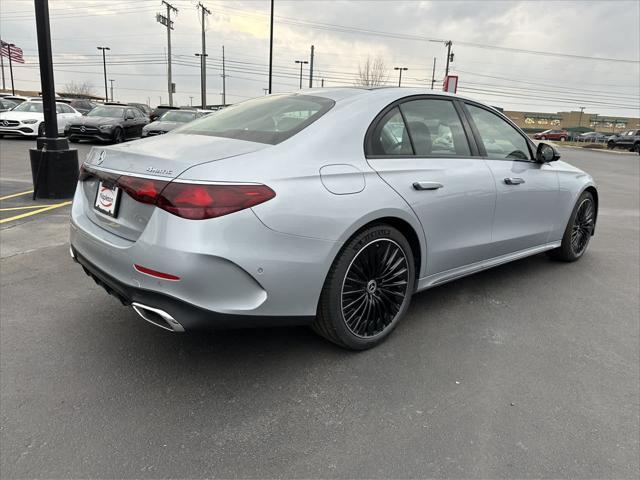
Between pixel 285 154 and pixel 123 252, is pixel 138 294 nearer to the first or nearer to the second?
pixel 123 252

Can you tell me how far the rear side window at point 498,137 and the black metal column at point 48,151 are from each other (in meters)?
5.86

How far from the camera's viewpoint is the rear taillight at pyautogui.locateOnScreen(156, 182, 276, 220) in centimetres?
221

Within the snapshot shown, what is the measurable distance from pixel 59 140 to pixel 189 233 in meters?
5.99

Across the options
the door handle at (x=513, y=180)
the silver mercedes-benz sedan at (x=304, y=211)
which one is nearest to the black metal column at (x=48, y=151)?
the silver mercedes-benz sedan at (x=304, y=211)

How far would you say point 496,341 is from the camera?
327 centimetres

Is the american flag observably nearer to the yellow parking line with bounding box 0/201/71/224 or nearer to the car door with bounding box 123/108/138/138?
the car door with bounding box 123/108/138/138

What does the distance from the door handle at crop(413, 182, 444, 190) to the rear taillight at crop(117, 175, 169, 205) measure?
152 cm

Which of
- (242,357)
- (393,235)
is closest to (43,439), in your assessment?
(242,357)

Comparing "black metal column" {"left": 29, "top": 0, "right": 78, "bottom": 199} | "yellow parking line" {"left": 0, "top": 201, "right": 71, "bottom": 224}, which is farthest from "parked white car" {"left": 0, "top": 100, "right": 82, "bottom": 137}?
"yellow parking line" {"left": 0, "top": 201, "right": 71, "bottom": 224}

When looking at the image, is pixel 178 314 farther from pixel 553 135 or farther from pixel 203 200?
pixel 553 135

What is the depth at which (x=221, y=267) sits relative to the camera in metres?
2.23

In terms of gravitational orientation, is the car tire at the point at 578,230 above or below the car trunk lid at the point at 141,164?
below

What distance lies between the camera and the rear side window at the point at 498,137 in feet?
12.4

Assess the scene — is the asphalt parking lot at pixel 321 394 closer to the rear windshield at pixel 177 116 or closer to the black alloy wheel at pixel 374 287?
the black alloy wheel at pixel 374 287
